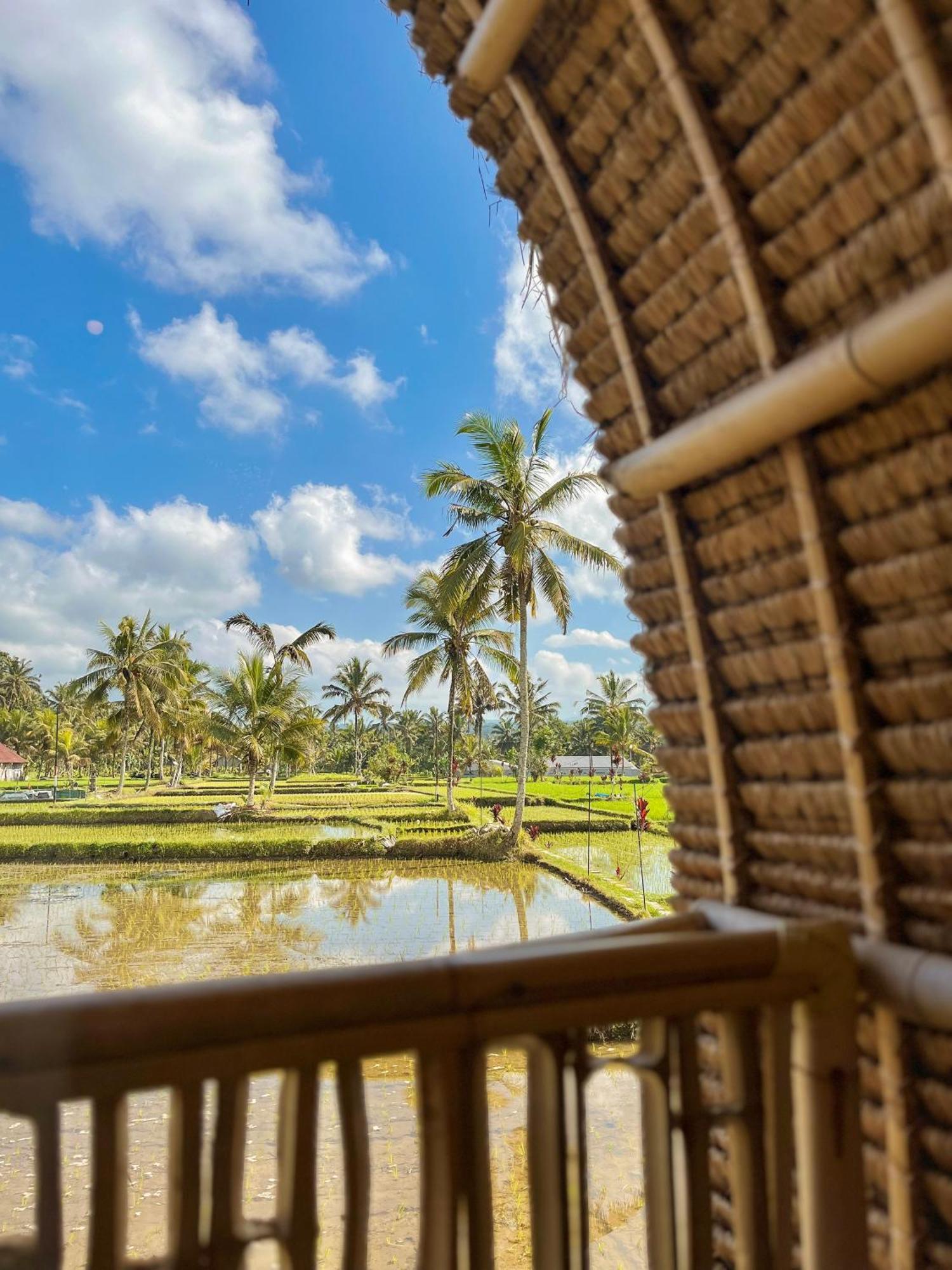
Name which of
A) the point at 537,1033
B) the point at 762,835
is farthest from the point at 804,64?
the point at 537,1033

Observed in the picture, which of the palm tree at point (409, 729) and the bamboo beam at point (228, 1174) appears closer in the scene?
the bamboo beam at point (228, 1174)

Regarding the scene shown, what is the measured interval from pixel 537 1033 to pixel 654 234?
1031 millimetres

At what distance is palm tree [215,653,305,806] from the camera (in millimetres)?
17156

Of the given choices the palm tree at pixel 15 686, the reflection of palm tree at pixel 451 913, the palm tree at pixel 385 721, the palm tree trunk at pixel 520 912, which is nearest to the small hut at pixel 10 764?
the palm tree at pixel 15 686

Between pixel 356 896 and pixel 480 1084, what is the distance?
1015 cm

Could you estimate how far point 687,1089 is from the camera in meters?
0.87

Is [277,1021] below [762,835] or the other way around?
below

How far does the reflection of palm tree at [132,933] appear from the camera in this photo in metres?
7.04

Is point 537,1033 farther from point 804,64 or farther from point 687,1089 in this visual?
point 804,64

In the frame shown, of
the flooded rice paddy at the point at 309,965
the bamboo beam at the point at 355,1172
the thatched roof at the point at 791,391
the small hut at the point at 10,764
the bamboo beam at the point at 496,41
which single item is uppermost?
the small hut at the point at 10,764

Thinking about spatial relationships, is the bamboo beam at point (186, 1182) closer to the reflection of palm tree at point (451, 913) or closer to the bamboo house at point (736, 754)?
the bamboo house at point (736, 754)

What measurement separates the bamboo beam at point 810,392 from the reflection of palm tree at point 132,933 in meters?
6.82

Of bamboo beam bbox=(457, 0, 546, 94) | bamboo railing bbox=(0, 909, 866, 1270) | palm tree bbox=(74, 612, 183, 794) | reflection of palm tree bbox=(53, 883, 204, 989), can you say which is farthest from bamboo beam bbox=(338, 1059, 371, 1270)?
palm tree bbox=(74, 612, 183, 794)

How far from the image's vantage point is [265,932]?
27.9 ft
